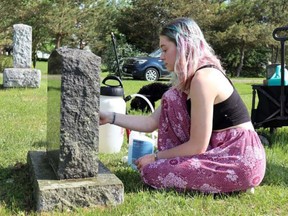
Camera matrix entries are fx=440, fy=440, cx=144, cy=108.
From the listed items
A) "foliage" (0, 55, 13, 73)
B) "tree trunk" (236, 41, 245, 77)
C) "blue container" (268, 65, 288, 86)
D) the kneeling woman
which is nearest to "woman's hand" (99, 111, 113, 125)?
the kneeling woman

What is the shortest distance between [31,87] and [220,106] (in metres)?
7.37

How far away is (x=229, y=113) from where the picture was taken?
9.09ft

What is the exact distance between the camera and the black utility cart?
4305 mm

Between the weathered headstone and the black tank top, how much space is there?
670 mm

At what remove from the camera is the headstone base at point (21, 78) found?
365 inches

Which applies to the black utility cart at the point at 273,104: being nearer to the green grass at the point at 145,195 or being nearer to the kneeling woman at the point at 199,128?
the green grass at the point at 145,195

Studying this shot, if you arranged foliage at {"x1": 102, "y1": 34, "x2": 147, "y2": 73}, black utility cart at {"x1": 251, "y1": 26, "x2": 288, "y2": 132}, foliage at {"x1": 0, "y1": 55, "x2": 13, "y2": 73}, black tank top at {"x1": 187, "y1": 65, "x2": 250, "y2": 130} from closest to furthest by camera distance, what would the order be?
1. black tank top at {"x1": 187, "y1": 65, "x2": 250, "y2": 130}
2. black utility cart at {"x1": 251, "y1": 26, "x2": 288, "y2": 132}
3. foliage at {"x1": 0, "y1": 55, "x2": 13, "y2": 73}
4. foliage at {"x1": 102, "y1": 34, "x2": 147, "y2": 73}

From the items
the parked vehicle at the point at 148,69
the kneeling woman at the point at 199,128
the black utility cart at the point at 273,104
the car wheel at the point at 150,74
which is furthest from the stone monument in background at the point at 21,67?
the car wheel at the point at 150,74

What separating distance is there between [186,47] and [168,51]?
0.13 m

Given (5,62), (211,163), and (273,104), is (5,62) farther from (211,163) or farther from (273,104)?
(211,163)

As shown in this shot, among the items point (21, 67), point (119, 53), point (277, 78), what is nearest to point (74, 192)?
point (277, 78)

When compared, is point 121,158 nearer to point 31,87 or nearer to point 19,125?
point 19,125

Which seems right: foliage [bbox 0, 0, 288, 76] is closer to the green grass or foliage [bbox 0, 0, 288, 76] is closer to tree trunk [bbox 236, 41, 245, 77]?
tree trunk [bbox 236, 41, 245, 77]

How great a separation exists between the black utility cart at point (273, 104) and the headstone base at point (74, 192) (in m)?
2.30
